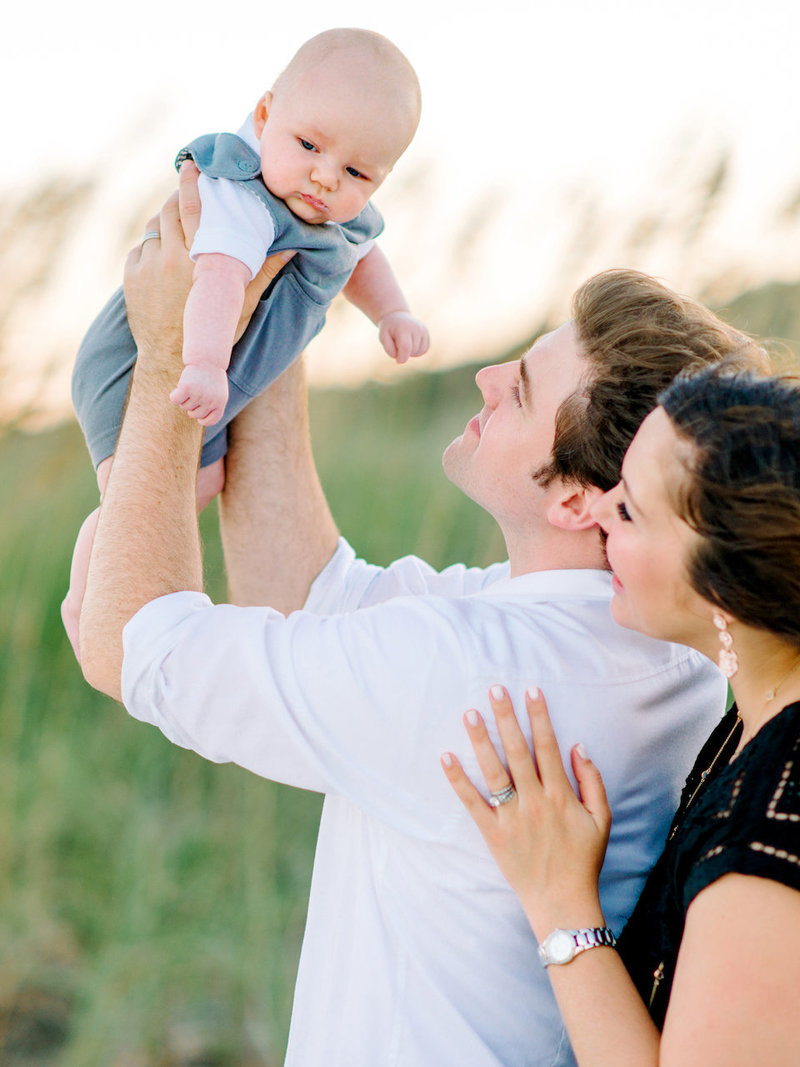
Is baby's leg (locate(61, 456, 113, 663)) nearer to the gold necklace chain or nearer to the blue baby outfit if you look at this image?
the blue baby outfit

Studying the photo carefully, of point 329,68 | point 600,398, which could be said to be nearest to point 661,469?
point 600,398

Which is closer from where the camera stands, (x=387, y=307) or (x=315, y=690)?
(x=315, y=690)

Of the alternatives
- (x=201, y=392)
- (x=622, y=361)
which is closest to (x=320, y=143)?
(x=201, y=392)

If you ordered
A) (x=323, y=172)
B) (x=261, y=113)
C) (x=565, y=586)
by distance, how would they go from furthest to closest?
(x=261, y=113)
(x=323, y=172)
(x=565, y=586)

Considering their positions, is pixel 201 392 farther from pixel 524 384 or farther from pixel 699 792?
pixel 699 792

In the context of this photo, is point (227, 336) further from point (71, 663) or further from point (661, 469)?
point (71, 663)

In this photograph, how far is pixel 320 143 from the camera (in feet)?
5.68

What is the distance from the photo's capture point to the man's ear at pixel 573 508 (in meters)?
1.62

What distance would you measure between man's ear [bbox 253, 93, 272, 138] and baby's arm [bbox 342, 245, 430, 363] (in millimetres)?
473

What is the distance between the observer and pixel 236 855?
2.96m

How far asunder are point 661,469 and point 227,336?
2.39ft

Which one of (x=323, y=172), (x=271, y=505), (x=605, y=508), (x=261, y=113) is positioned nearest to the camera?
(x=605, y=508)

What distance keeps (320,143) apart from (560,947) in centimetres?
129

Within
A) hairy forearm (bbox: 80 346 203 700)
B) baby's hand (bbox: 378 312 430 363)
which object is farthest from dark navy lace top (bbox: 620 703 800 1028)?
baby's hand (bbox: 378 312 430 363)
